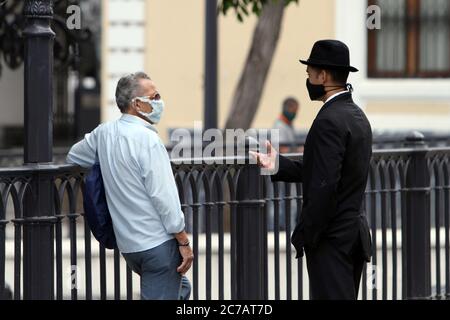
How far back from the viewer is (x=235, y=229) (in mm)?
9109

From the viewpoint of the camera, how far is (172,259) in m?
7.50

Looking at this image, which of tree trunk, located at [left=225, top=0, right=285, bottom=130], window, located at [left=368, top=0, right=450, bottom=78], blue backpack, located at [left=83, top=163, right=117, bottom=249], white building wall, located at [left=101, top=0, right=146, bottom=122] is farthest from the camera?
window, located at [left=368, top=0, right=450, bottom=78]

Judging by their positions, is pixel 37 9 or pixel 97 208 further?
pixel 37 9

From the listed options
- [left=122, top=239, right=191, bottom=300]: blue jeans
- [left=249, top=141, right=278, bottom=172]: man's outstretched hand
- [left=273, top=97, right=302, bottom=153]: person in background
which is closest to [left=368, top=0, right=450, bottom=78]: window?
[left=273, top=97, right=302, bottom=153]: person in background

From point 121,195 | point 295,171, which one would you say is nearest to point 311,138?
point 295,171

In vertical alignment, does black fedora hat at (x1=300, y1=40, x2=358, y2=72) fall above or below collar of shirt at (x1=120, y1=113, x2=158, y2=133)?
above

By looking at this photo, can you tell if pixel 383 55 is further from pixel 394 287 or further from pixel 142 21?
pixel 394 287

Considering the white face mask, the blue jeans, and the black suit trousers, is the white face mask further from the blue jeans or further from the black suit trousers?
the black suit trousers

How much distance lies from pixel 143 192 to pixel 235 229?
70.2 inches

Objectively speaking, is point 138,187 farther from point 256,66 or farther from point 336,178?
point 256,66

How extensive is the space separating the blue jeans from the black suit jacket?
0.65 metres

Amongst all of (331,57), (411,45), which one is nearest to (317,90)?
(331,57)

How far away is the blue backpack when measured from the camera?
7461mm

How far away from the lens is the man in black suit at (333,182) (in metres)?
7.34
